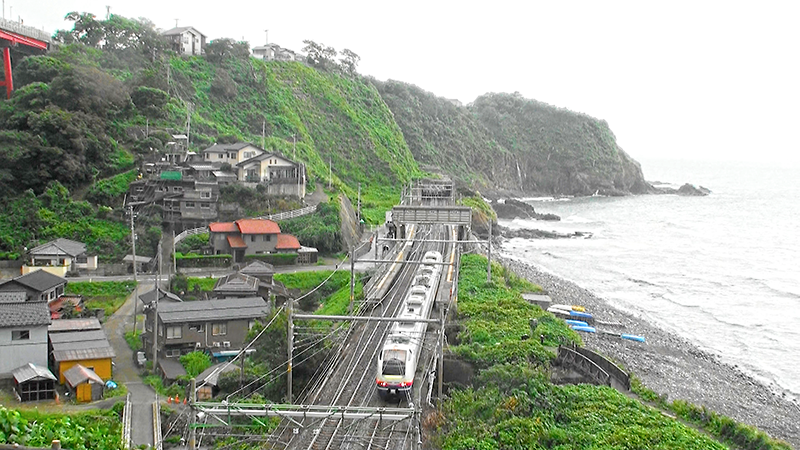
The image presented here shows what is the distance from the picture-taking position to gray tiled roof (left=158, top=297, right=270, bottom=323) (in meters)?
25.6

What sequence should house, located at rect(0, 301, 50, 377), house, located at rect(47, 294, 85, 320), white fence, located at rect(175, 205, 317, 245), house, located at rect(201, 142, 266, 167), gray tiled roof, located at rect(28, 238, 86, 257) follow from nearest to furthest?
house, located at rect(0, 301, 50, 377) → house, located at rect(47, 294, 85, 320) → gray tiled roof, located at rect(28, 238, 86, 257) → white fence, located at rect(175, 205, 317, 245) → house, located at rect(201, 142, 266, 167)

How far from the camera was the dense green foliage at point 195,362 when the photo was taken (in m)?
23.8

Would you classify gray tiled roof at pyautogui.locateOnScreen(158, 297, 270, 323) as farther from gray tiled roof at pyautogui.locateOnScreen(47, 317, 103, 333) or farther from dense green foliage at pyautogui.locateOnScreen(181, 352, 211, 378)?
gray tiled roof at pyautogui.locateOnScreen(47, 317, 103, 333)

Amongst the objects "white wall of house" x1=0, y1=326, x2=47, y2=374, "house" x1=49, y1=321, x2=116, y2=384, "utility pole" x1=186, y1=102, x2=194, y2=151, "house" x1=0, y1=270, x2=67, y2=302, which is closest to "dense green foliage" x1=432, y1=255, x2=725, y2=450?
"house" x1=49, y1=321, x2=116, y2=384

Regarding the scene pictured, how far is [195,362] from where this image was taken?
24422mm

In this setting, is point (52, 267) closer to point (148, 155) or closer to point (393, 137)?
point (148, 155)

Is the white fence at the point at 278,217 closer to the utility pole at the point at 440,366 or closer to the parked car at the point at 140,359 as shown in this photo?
the parked car at the point at 140,359

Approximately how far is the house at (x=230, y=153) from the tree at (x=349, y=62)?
47.2m

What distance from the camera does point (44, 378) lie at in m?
21.2

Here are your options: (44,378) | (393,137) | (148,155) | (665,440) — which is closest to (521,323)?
(665,440)

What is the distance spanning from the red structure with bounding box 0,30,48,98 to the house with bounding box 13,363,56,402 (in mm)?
33976

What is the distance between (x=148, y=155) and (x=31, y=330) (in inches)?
963

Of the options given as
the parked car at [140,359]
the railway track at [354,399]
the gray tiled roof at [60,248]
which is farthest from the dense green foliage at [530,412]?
the gray tiled roof at [60,248]

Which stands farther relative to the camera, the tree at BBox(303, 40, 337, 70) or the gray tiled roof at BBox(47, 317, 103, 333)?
the tree at BBox(303, 40, 337, 70)
